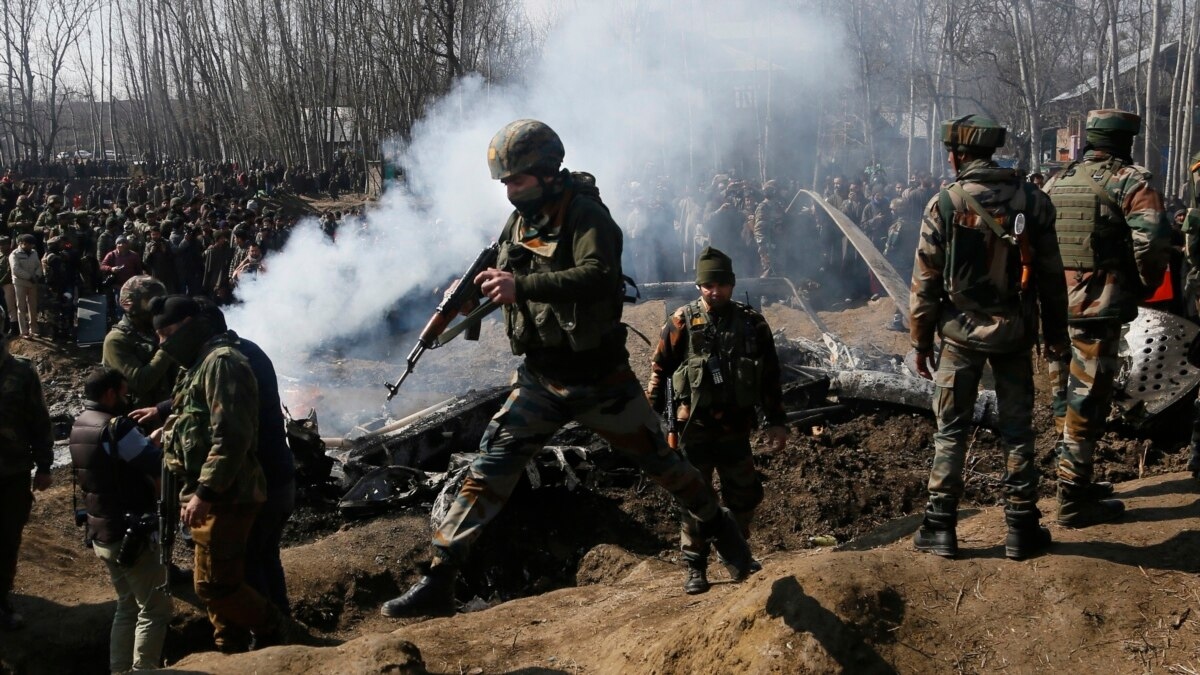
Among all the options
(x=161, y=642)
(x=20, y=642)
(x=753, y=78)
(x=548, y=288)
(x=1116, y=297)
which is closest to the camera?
(x=548, y=288)

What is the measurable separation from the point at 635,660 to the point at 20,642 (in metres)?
3.93

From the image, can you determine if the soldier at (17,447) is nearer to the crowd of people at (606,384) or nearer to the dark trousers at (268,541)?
the crowd of people at (606,384)

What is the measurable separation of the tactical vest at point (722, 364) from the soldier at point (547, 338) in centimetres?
116

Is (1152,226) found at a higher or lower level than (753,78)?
lower

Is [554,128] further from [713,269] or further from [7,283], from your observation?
[713,269]

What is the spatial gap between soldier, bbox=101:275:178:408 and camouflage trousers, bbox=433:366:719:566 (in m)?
2.77

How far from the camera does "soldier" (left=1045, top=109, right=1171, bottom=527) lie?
4.59 m

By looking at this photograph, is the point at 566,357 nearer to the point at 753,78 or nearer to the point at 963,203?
the point at 963,203

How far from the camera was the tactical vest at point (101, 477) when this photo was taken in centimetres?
509

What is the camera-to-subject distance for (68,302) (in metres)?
15.4

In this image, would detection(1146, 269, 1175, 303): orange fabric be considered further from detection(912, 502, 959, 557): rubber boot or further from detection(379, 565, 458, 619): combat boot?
detection(379, 565, 458, 619): combat boot

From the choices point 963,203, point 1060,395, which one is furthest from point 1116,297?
point 963,203

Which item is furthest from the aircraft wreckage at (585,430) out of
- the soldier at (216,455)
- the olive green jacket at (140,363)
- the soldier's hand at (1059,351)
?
the soldier's hand at (1059,351)

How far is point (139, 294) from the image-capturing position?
235 inches
